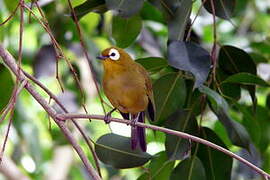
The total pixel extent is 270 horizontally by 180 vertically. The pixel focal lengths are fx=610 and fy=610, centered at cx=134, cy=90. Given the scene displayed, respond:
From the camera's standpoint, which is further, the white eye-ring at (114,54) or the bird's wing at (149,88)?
the white eye-ring at (114,54)

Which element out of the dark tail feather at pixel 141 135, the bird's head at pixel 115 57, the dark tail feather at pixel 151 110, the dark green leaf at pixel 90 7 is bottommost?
the dark tail feather at pixel 141 135

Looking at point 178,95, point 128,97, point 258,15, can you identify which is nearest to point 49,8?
point 128,97

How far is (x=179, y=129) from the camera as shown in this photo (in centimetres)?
228

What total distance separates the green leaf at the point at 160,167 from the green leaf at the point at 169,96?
0.48 ft

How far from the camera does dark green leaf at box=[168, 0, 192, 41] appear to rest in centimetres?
213

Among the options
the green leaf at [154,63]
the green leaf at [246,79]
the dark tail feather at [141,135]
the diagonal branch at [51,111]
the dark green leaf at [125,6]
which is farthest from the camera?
the dark tail feather at [141,135]

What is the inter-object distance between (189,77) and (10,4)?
29.9 inches

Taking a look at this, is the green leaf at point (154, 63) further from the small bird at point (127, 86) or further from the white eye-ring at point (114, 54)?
the white eye-ring at point (114, 54)

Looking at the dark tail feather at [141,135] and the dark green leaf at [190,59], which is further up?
the dark green leaf at [190,59]

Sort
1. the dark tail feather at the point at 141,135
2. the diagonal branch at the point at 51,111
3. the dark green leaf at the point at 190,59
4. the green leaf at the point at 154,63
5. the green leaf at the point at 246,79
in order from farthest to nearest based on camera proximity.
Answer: the dark tail feather at the point at 141,135, the green leaf at the point at 154,63, the green leaf at the point at 246,79, the dark green leaf at the point at 190,59, the diagonal branch at the point at 51,111

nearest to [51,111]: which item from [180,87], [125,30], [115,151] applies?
[115,151]

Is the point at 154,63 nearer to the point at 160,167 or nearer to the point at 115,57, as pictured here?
the point at 115,57

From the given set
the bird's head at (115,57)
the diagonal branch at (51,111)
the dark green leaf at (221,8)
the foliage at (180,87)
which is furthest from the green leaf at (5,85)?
the dark green leaf at (221,8)

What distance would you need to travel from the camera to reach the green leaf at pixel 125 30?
2.49 meters
